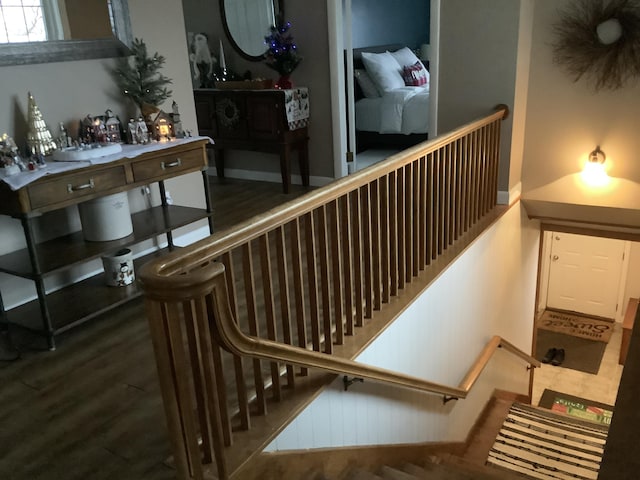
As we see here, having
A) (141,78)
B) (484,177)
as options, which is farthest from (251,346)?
(484,177)

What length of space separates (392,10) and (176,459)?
800cm

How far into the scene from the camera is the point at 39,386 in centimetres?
249

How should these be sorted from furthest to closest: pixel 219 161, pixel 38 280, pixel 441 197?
pixel 219 161 → pixel 441 197 → pixel 38 280

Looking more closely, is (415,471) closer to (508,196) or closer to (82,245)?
(82,245)

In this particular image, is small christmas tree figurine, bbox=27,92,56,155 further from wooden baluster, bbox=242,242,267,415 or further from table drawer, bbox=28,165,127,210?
wooden baluster, bbox=242,242,267,415

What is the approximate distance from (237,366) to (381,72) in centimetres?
578

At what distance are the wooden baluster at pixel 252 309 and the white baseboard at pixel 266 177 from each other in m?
3.66

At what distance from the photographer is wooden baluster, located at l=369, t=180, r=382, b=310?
9.09 feet

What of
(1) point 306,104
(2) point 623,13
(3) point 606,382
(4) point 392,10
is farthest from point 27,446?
(4) point 392,10

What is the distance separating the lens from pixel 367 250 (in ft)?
9.08

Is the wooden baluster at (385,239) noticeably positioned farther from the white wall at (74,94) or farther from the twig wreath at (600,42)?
the twig wreath at (600,42)

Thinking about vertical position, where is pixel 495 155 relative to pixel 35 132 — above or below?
below

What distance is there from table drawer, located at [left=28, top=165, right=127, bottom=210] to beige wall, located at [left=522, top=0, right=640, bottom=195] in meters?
3.41

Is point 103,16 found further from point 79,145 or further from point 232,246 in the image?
point 232,246
